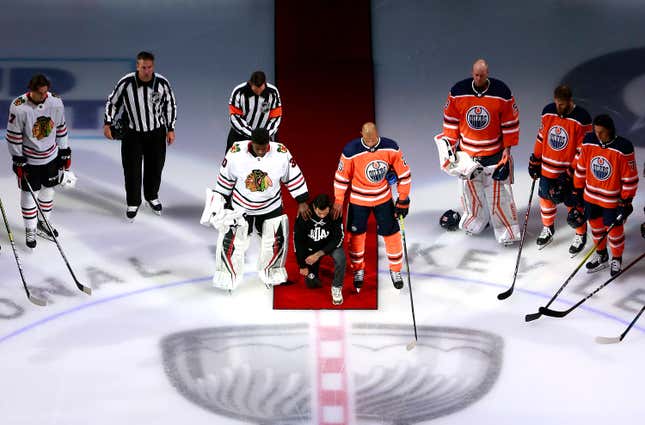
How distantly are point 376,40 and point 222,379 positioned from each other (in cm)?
424

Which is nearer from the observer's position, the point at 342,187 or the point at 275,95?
the point at 342,187

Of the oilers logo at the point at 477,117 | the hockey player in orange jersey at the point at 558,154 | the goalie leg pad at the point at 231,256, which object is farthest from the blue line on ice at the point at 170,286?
the oilers logo at the point at 477,117

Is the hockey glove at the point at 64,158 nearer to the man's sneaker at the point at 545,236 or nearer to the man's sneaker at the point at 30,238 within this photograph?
the man's sneaker at the point at 30,238

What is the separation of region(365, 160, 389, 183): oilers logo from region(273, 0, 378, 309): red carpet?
738 mm

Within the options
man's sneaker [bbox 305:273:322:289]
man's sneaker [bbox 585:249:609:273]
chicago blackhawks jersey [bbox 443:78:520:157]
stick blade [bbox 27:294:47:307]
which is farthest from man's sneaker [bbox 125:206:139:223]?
man's sneaker [bbox 585:249:609:273]

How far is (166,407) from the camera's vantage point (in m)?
6.86

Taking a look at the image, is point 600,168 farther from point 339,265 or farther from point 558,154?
point 339,265

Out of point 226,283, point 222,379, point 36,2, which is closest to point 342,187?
point 226,283

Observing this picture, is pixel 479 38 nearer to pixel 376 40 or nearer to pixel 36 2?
pixel 376 40

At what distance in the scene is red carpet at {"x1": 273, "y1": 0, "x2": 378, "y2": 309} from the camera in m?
8.93

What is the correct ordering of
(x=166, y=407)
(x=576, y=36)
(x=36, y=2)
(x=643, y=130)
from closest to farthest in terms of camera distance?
(x=166, y=407) → (x=643, y=130) → (x=576, y=36) → (x=36, y=2)

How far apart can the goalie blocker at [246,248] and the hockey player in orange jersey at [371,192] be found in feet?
Result: 1.38

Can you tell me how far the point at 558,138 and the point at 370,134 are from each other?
4.42ft

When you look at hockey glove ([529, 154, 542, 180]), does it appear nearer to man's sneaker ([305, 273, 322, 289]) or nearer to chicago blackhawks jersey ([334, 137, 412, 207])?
chicago blackhawks jersey ([334, 137, 412, 207])
